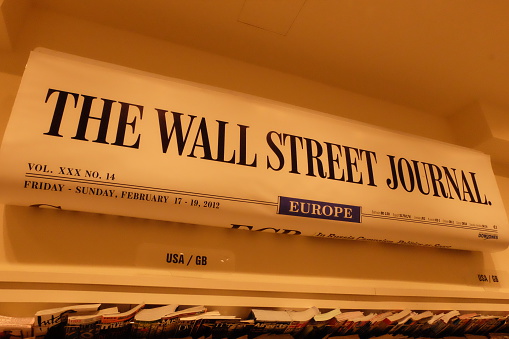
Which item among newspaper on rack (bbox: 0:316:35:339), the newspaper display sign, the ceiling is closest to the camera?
newspaper on rack (bbox: 0:316:35:339)

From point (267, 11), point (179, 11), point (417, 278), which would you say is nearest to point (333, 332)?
point (417, 278)

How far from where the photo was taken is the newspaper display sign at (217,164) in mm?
846

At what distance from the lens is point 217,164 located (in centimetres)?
98

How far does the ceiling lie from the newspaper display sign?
0.35m

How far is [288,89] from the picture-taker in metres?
1.48

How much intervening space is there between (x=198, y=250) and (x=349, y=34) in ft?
3.36

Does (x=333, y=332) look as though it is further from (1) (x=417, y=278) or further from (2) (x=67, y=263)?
(2) (x=67, y=263)

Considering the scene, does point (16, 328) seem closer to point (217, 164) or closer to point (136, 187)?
point (136, 187)

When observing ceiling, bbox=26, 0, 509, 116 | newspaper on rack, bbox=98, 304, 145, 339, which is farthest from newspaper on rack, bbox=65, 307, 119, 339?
ceiling, bbox=26, 0, 509, 116

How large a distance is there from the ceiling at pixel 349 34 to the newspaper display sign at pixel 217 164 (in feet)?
1.16

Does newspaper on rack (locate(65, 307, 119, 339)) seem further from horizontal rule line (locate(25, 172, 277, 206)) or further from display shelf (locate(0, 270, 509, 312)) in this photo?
horizontal rule line (locate(25, 172, 277, 206))

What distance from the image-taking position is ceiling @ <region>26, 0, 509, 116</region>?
1.23 metres

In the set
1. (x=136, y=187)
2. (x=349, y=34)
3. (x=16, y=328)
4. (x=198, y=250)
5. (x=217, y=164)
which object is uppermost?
(x=349, y=34)

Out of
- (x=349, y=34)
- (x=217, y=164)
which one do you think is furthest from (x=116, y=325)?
(x=349, y=34)
